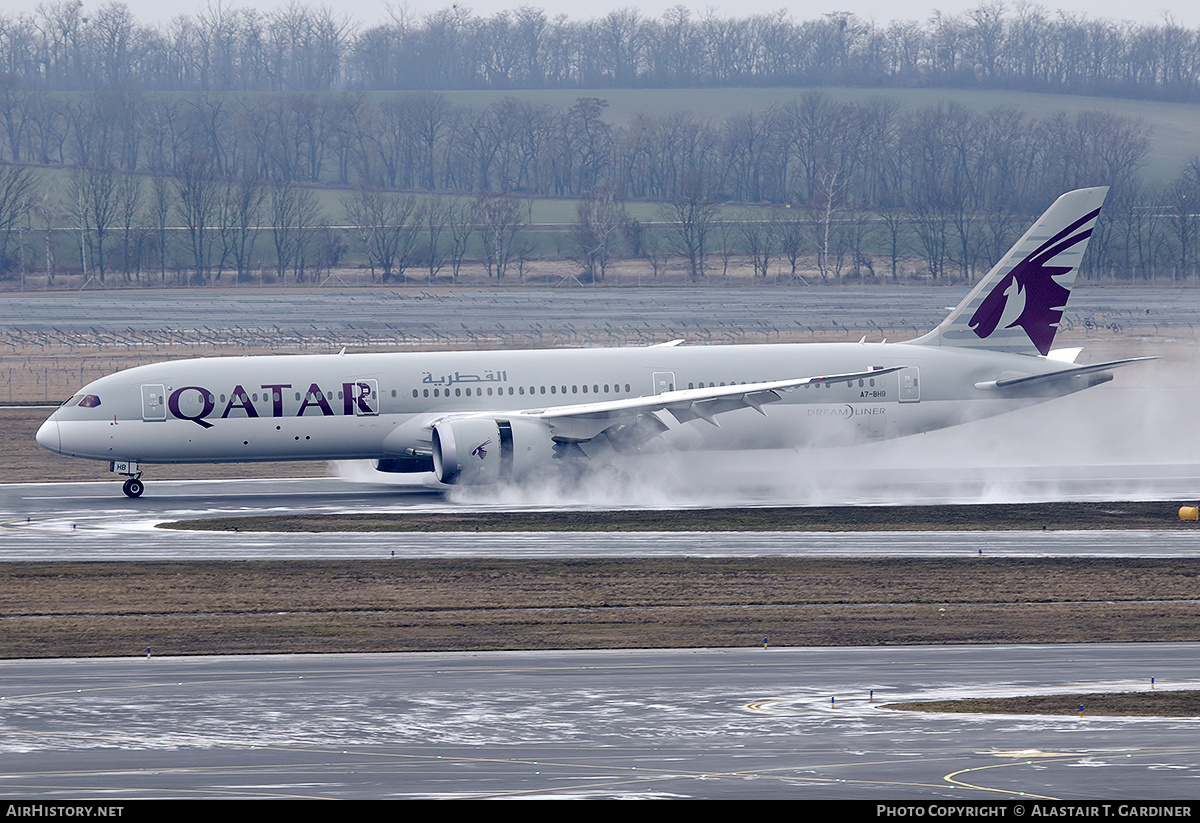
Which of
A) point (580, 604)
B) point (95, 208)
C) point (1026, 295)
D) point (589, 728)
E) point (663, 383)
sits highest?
point (95, 208)

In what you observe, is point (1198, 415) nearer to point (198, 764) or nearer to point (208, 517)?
point (208, 517)

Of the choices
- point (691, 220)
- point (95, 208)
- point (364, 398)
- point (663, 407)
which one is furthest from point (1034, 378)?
point (95, 208)

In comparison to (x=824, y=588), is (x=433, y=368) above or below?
above

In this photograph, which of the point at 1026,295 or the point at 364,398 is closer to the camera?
the point at 364,398

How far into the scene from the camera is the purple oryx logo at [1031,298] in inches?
1877

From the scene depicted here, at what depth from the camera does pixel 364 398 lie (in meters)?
44.2

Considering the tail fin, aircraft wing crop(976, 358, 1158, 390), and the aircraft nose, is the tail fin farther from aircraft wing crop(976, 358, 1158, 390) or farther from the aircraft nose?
the aircraft nose

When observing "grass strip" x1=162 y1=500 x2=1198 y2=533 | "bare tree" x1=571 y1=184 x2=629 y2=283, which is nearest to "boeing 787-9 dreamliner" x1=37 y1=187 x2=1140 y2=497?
"grass strip" x1=162 y1=500 x2=1198 y2=533

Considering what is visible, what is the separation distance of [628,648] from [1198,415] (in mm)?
38451

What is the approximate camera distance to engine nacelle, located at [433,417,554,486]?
137 feet

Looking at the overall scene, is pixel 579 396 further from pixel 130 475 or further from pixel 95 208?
pixel 95 208

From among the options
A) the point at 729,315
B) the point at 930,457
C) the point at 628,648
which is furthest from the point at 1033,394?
the point at 729,315

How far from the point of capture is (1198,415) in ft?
185

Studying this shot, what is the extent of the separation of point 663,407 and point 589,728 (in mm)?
23578
